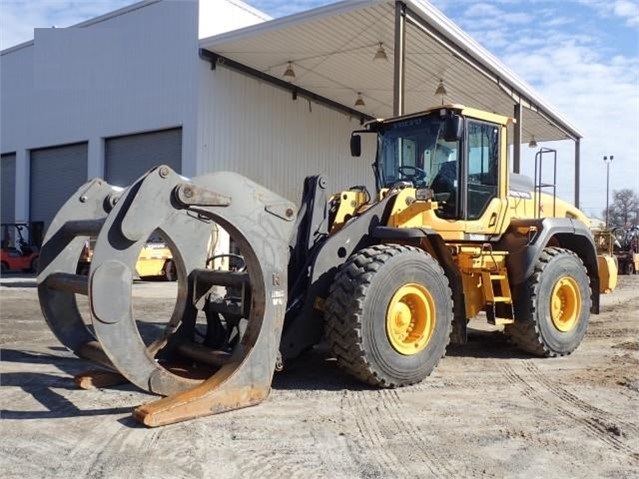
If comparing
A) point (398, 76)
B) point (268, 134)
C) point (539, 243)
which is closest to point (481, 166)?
point (539, 243)

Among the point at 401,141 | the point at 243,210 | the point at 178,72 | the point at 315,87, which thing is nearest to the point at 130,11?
the point at 178,72

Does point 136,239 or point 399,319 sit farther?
Answer: point 399,319

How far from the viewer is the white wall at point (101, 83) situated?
20.3 metres

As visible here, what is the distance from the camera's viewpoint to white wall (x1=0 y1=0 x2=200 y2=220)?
66.7 ft

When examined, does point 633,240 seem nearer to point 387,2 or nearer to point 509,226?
point 387,2

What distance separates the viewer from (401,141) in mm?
7340

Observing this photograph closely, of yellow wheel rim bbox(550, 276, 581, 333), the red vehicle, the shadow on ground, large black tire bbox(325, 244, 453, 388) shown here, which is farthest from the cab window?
the red vehicle

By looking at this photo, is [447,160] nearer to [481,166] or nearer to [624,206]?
[481,166]

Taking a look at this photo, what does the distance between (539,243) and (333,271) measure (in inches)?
105

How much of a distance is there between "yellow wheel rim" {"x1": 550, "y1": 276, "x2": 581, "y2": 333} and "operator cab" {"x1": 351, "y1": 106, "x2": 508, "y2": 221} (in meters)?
1.35

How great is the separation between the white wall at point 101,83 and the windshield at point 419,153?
13366mm

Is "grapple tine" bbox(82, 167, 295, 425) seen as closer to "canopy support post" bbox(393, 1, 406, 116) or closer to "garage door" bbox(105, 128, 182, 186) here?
"canopy support post" bbox(393, 1, 406, 116)

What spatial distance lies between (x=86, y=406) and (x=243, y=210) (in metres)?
1.95

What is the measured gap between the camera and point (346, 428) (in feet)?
15.0
